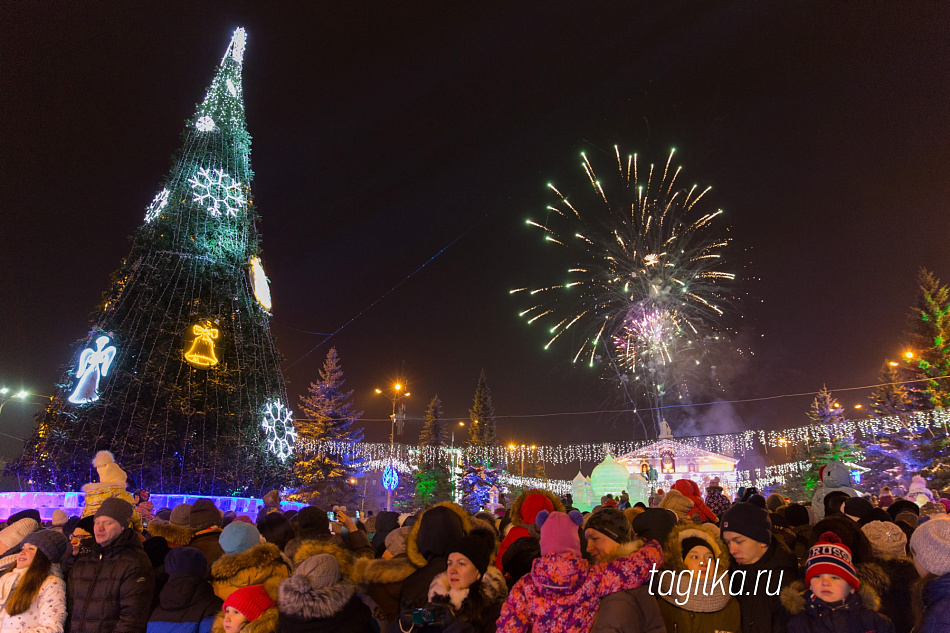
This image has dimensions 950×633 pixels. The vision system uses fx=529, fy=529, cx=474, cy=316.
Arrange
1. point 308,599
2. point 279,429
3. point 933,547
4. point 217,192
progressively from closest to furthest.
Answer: point 933,547 < point 308,599 < point 217,192 < point 279,429

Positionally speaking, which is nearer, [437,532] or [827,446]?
[437,532]

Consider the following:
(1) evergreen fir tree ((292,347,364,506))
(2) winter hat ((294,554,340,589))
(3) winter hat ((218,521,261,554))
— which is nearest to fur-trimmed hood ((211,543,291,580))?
(3) winter hat ((218,521,261,554))

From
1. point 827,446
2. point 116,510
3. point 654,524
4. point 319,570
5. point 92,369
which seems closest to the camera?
point 319,570

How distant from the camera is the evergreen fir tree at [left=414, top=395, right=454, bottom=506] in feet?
131

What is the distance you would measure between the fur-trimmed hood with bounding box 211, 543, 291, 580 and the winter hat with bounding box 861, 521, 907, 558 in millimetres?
4422

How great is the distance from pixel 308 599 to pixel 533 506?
301 centimetres

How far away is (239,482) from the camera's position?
53.0 ft

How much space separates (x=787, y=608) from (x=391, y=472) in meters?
24.1

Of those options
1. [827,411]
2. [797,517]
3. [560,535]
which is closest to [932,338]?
[827,411]

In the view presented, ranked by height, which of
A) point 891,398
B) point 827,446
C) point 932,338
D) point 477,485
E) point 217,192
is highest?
point 217,192

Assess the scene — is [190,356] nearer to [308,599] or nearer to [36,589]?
[36,589]

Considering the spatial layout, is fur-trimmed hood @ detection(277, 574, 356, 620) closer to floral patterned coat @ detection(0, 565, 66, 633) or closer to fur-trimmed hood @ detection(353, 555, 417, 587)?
fur-trimmed hood @ detection(353, 555, 417, 587)

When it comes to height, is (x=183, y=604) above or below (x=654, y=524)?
below

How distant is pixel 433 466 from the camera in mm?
43406
